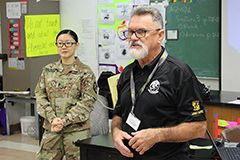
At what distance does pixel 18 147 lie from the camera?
5539 millimetres

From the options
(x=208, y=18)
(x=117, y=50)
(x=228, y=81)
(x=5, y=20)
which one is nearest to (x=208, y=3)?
(x=208, y=18)

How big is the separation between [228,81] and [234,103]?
3.23 ft

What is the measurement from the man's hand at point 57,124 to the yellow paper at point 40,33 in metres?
2.94

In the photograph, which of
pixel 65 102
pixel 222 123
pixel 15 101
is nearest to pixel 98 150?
pixel 65 102

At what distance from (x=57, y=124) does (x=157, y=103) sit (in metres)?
1.46

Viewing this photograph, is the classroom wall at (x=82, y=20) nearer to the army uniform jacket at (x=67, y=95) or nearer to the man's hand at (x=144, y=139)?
the army uniform jacket at (x=67, y=95)

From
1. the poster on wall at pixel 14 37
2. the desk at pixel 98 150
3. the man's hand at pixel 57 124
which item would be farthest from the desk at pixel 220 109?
the poster on wall at pixel 14 37

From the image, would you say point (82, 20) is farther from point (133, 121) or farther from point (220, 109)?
point (133, 121)

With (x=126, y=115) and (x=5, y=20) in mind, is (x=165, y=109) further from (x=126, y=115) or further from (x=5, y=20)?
(x=5, y=20)

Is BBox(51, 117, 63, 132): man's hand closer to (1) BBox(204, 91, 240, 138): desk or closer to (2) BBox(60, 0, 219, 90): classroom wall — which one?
(1) BBox(204, 91, 240, 138): desk

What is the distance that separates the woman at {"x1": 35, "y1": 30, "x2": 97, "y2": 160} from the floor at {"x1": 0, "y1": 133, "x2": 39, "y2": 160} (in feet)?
6.03

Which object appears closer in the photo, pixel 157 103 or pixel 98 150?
pixel 157 103

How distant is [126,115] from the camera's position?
209 centimetres

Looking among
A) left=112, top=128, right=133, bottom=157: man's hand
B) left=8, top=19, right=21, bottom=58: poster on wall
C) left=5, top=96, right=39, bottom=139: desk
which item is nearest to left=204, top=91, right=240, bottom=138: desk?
left=112, top=128, right=133, bottom=157: man's hand
